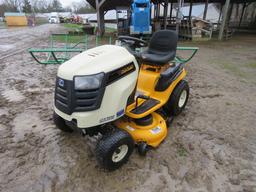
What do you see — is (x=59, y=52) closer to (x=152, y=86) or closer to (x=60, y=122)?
(x=60, y=122)

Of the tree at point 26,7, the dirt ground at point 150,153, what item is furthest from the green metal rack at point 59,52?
the tree at point 26,7

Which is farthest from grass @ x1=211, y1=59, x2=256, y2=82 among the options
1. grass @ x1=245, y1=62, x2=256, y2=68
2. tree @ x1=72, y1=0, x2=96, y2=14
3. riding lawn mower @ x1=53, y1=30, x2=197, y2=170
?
tree @ x1=72, y1=0, x2=96, y2=14

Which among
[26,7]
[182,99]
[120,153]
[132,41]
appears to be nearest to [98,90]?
[120,153]

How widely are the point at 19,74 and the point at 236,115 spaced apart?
474cm

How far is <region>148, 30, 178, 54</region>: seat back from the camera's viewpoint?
255cm

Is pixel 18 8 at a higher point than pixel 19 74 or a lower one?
higher

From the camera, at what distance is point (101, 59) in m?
1.65

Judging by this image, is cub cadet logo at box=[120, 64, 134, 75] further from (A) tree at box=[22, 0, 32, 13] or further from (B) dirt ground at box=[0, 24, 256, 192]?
(A) tree at box=[22, 0, 32, 13]

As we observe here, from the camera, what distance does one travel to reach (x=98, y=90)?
A: 1.54m

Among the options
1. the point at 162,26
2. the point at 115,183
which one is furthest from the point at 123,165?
the point at 162,26

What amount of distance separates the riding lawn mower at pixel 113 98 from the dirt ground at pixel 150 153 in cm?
19

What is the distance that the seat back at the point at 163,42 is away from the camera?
2551 mm

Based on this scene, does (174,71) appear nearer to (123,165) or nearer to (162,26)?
(123,165)

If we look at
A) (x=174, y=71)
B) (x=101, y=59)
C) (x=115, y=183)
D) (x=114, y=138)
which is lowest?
(x=115, y=183)
